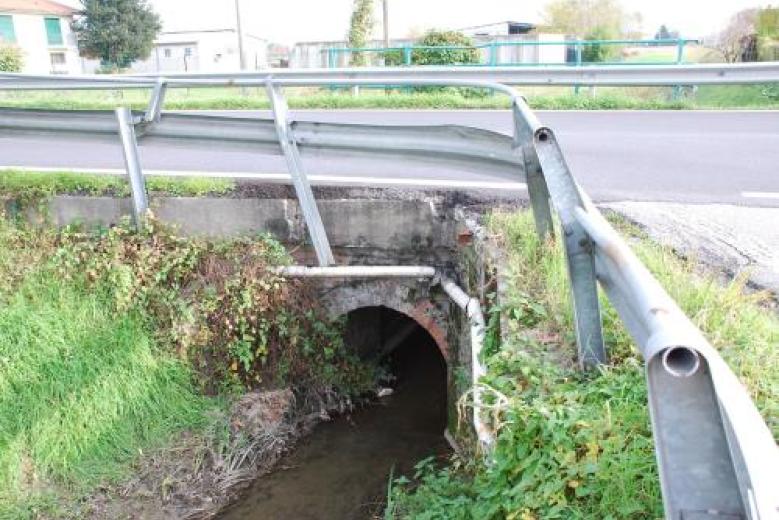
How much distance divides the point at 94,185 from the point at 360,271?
2486mm

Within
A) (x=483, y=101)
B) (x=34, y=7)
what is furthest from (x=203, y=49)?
(x=483, y=101)

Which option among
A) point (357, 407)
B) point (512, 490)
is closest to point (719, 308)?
point (512, 490)

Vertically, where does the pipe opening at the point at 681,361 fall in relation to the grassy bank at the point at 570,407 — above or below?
above

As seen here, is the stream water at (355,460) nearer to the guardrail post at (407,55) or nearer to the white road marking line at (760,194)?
the white road marking line at (760,194)

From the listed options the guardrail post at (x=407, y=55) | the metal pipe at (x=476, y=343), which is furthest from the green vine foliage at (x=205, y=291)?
the guardrail post at (x=407, y=55)

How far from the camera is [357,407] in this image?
661cm

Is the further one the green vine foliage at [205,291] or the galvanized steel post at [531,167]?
the green vine foliage at [205,291]

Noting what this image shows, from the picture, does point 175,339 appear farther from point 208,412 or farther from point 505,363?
point 505,363

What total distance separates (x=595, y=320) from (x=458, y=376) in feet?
7.37

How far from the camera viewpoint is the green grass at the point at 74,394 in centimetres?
470

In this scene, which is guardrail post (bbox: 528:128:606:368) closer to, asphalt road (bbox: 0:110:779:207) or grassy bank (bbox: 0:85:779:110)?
asphalt road (bbox: 0:110:779:207)

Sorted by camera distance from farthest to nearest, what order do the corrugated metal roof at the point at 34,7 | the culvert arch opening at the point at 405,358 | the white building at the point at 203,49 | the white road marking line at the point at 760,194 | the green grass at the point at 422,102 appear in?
1. the white building at the point at 203,49
2. the corrugated metal roof at the point at 34,7
3. the green grass at the point at 422,102
4. the culvert arch opening at the point at 405,358
5. the white road marking line at the point at 760,194

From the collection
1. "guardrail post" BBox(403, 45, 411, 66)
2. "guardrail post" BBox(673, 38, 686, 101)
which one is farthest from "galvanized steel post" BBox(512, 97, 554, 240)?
"guardrail post" BBox(403, 45, 411, 66)

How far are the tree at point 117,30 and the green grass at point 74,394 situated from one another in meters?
37.4
